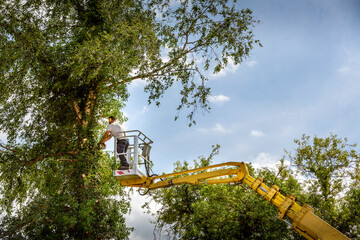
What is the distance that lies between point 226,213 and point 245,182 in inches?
261

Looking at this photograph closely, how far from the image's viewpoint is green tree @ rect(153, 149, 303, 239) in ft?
48.0

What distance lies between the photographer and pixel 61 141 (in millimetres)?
11188

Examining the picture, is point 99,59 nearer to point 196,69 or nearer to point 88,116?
point 88,116

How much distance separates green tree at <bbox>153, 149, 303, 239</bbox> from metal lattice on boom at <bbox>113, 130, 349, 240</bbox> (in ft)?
19.7

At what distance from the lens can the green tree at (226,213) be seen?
48.0 feet

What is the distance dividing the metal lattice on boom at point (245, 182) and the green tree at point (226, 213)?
6014mm

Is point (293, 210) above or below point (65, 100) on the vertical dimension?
below

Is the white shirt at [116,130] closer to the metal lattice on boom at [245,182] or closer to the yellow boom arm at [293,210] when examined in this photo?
the metal lattice on boom at [245,182]

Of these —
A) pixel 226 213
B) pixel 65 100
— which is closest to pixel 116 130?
pixel 65 100

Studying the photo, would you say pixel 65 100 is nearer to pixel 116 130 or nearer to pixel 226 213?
pixel 116 130

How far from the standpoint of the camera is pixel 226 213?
14.9 meters

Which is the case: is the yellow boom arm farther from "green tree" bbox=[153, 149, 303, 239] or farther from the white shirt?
"green tree" bbox=[153, 149, 303, 239]

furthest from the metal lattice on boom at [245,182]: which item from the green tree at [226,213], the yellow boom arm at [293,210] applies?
the green tree at [226,213]

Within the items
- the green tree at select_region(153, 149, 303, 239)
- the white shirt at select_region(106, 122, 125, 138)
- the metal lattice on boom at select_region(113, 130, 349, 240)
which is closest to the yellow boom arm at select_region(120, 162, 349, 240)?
the metal lattice on boom at select_region(113, 130, 349, 240)
